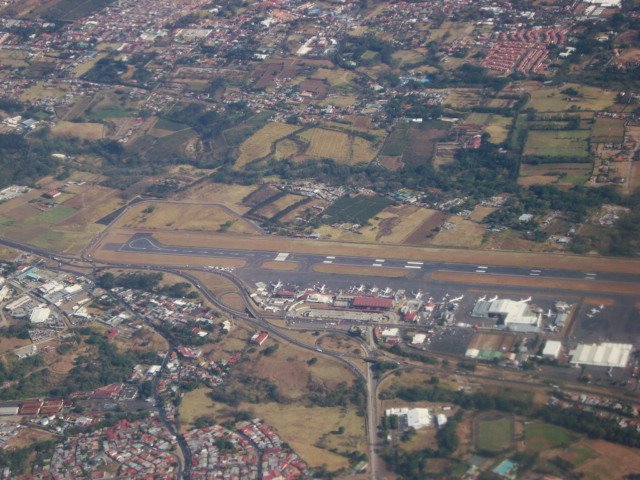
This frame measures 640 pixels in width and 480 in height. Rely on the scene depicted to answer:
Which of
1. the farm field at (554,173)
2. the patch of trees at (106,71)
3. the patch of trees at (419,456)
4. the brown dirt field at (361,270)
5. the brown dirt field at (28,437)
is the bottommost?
the brown dirt field at (28,437)

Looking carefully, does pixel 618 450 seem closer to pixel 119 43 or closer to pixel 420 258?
pixel 420 258

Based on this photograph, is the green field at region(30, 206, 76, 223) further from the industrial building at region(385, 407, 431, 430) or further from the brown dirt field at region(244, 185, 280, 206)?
the industrial building at region(385, 407, 431, 430)

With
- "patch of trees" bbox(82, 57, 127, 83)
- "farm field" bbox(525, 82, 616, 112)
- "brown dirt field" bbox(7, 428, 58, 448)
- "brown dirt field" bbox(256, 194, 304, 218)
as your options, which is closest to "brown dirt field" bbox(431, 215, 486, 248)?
"brown dirt field" bbox(256, 194, 304, 218)

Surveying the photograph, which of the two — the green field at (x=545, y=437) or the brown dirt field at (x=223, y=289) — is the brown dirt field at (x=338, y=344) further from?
the green field at (x=545, y=437)

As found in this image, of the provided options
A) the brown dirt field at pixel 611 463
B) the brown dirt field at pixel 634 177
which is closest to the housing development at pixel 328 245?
the brown dirt field at pixel 611 463

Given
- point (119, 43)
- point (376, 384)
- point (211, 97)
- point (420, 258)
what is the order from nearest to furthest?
point (376, 384), point (420, 258), point (211, 97), point (119, 43)

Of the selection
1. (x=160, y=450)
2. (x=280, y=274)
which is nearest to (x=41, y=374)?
(x=160, y=450)
